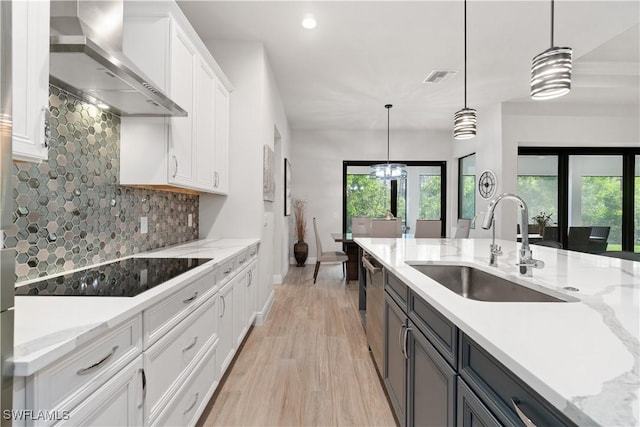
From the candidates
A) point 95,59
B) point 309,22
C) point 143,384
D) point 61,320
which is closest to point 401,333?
point 143,384

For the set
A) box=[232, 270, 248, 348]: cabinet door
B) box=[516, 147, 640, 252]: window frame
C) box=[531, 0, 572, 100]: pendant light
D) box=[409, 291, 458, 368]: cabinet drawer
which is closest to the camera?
box=[409, 291, 458, 368]: cabinet drawer

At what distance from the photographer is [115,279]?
4.86ft

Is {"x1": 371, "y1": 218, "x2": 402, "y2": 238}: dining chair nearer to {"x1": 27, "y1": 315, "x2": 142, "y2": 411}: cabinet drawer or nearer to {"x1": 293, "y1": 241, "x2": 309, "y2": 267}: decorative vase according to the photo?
{"x1": 293, "y1": 241, "x2": 309, "y2": 267}: decorative vase

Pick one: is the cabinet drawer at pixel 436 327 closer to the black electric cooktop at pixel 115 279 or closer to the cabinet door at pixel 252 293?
the black electric cooktop at pixel 115 279

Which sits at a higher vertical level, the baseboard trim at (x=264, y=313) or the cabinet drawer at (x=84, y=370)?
the cabinet drawer at (x=84, y=370)

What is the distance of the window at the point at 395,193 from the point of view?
7621 millimetres

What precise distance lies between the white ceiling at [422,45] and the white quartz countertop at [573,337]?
105 inches

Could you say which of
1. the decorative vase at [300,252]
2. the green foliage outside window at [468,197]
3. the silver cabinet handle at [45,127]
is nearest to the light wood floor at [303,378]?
the silver cabinet handle at [45,127]

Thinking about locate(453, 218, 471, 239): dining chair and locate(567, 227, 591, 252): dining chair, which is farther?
locate(453, 218, 471, 239): dining chair

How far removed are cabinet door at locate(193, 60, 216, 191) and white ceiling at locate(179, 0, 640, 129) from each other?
2.43 ft

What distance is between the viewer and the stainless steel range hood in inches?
48.3

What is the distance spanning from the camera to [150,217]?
8.20 feet

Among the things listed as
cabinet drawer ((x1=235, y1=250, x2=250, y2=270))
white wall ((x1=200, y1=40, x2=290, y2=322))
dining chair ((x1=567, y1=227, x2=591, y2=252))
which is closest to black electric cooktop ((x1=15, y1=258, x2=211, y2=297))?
cabinet drawer ((x1=235, y1=250, x2=250, y2=270))

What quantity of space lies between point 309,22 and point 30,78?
106 inches
